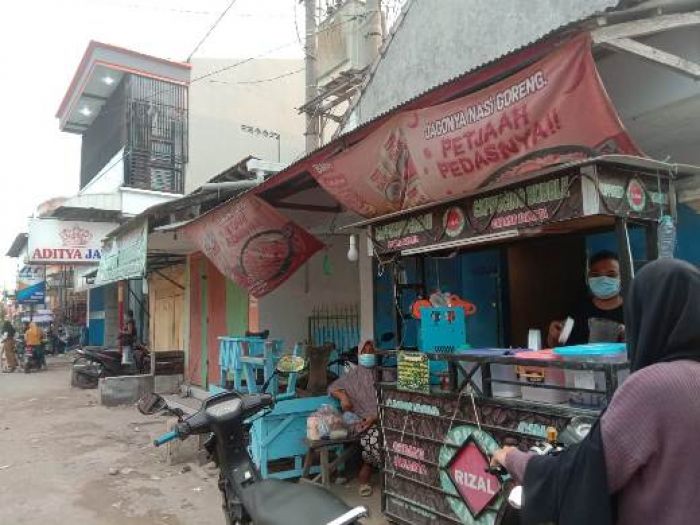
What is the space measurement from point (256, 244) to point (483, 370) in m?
3.54

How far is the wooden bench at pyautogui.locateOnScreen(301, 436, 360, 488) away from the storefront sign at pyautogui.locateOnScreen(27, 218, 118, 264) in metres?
11.5

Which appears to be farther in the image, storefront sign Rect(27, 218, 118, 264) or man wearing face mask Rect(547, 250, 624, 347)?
storefront sign Rect(27, 218, 118, 264)

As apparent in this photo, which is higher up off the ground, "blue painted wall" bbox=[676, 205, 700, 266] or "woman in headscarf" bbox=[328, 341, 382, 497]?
"blue painted wall" bbox=[676, 205, 700, 266]

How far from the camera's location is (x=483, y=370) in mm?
3684

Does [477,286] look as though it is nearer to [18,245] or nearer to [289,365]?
[289,365]

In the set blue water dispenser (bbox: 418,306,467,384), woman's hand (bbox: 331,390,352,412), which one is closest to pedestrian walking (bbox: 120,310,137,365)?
woman's hand (bbox: 331,390,352,412)

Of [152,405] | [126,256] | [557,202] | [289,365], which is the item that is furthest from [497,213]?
[126,256]

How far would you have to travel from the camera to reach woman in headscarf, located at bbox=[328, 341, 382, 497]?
18.3ft

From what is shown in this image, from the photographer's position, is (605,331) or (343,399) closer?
(605,331)

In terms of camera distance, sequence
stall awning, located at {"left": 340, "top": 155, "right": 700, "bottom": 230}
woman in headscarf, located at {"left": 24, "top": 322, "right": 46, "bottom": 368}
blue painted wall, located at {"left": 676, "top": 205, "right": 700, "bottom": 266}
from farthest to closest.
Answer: woman in headscarf, located at {"left": 24, "top": 322, "right": 46, "bottom": 368} → blue painted wall, located at {"left": 676, "top": 205, "right": 700, "bottom": 266} → stall awning, located at {"left": 340, "top": 155, "right": 700, "bottom": 230}

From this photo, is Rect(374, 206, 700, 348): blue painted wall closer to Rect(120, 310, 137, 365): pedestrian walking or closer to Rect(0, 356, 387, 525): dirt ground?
Rect(0, 356, 387, 525): dirt ground

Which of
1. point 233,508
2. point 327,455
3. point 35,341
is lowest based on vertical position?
point 327,455

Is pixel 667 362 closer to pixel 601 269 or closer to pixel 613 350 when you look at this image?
pixel 613 350

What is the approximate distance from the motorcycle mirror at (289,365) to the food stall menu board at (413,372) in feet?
5.77
